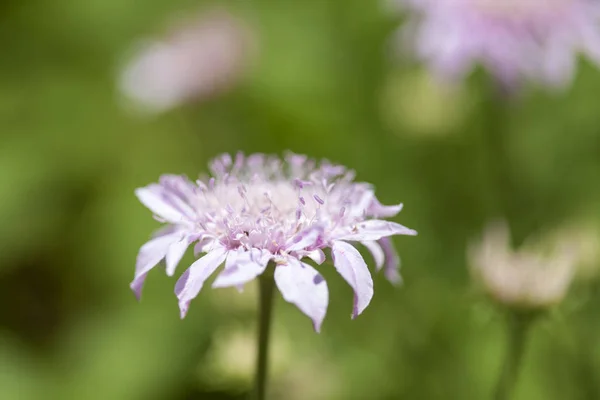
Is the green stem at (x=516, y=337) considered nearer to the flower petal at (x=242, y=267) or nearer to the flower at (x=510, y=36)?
the flower petal at (x=242, y=267)

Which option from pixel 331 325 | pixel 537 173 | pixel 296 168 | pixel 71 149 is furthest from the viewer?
pixel 71 149

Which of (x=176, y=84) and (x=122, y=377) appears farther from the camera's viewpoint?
(x=176, y=84)

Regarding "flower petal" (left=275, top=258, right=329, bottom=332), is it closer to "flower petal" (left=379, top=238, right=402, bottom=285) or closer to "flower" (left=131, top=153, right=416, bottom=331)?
"flower" (left=131, top=153, right=416, bottom=331)

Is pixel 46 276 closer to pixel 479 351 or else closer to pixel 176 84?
pixel 176 84

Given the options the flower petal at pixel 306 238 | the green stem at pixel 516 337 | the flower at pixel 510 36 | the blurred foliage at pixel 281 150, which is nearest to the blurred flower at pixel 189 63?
the blurred foliage at pixel 281 150

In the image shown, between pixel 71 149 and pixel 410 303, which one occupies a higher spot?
pixel 71 149

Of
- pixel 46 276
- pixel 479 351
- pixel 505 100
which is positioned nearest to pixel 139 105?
pixel 46 276

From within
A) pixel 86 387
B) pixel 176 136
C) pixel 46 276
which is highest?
pixel 176 136
